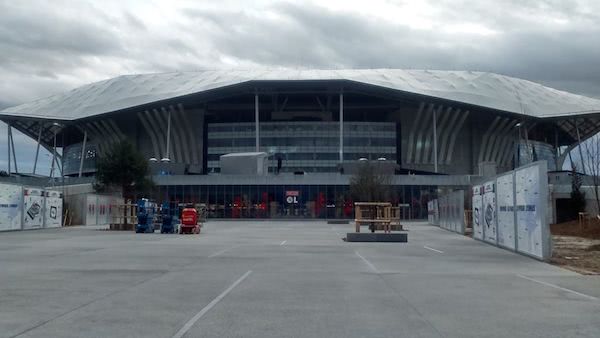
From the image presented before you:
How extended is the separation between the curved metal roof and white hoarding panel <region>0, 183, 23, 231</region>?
53.0m

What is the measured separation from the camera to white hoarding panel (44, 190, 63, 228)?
48094 mm

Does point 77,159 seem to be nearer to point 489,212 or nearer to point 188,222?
point 188,222

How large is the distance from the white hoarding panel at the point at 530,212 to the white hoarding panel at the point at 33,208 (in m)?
32.1

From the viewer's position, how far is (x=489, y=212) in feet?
98.0

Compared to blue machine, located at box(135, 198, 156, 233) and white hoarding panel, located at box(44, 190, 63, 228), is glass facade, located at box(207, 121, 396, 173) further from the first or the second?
blue machine, located at box(135, 198, 156, 233)

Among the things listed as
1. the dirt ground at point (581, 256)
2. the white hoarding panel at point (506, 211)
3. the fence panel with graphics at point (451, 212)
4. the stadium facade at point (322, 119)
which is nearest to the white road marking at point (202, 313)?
the dirt ground at point (581, 256)

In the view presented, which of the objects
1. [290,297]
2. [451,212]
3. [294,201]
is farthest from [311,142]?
[290,297]

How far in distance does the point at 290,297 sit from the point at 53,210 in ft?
136

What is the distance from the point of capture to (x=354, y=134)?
103 metres

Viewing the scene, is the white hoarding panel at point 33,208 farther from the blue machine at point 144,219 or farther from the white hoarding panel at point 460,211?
the white hoarding panel at point 460,211

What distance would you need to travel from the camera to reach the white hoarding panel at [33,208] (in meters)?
43.9

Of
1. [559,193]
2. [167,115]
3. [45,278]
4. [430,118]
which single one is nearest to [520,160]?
[430,118]

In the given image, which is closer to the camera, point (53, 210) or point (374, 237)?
point (374, 237)

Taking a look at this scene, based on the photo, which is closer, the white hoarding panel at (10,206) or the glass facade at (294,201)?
the white hoarding panel at (10,206)
